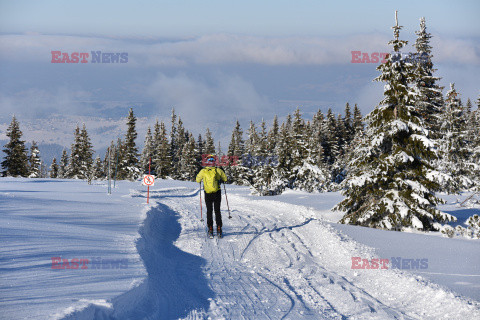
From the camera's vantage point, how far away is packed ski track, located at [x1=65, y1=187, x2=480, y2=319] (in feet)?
18.3

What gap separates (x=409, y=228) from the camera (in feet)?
50.9

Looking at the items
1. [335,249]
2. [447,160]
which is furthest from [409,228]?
[447,160]

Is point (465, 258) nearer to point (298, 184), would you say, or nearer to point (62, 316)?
point (62, 316)

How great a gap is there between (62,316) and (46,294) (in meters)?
0.85

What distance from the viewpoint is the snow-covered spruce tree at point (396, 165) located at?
1527 cm

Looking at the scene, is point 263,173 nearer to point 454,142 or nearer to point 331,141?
point 454,142

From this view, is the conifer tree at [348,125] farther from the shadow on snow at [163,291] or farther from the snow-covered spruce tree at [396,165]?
the shadow on snow at [163,291]

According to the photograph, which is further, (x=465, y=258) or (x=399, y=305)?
(x=465, y=258)

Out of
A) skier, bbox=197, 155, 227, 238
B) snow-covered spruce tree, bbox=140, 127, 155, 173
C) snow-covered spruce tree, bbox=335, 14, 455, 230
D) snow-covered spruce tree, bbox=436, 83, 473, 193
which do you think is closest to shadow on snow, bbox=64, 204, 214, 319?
skier, bbox=197, 155, 227, 238

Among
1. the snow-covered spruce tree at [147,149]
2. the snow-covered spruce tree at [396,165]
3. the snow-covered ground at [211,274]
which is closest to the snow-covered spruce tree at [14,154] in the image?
the snow-covered spruce tree at [147,149]

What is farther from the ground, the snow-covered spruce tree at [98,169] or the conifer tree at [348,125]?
the conifer tree at [348,125]

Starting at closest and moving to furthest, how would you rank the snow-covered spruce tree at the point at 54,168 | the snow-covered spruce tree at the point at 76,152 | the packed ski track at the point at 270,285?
the packed ski track at the point at 270,285 → the snow-covered spruce tree at the point at 76,152 → the snow-covered spruce tree at the point at 54,168

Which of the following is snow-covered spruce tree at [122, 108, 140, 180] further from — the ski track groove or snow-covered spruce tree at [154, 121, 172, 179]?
the ski track groove

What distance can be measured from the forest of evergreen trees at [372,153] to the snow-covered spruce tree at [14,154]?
12 cm
